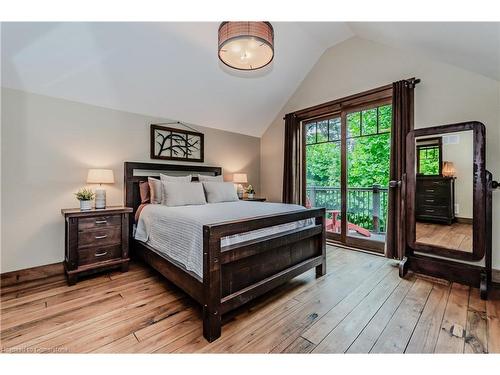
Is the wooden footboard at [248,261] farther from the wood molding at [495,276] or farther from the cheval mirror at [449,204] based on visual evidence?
the wood molding at [495,276]

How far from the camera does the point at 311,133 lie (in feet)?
14.4

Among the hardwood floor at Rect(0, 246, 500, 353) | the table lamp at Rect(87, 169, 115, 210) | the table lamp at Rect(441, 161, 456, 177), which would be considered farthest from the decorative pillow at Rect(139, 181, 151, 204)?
the table lamp at Rect(441, 161, 456, 177)

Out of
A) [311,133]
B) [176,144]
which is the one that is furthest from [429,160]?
[176,144]

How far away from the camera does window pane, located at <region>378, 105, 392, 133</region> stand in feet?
11.0

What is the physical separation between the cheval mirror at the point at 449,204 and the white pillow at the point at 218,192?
2368mm

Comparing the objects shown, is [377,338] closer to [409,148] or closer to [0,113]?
[409,148]

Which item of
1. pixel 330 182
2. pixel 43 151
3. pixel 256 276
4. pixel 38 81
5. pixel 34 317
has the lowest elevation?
pixel 34 317

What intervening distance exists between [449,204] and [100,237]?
→ 4.01 metres

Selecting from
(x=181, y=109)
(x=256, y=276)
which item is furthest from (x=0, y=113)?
(x=256, y=276)

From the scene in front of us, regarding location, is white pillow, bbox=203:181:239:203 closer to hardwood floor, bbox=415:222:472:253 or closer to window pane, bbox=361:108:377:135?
window pane, bbox=361:108:377:135

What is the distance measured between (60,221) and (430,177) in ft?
14.8

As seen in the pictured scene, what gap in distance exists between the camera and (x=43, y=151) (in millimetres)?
2660

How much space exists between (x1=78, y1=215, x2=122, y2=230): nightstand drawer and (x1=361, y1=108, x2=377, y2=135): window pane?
12.3 feet
